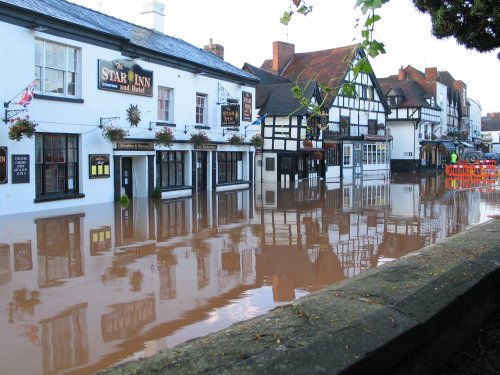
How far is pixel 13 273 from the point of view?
8.27 metres

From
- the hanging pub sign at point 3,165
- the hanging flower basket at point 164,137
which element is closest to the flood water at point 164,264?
the hanging pub sign at point 3,165

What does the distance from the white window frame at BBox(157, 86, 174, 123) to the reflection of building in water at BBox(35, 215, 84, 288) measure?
7.83m

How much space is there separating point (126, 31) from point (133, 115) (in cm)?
397

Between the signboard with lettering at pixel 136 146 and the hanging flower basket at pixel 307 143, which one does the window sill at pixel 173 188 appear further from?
the hanging flower basket at pixel 307 143

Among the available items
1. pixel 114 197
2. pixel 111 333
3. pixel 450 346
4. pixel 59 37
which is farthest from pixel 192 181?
pixel 450 346

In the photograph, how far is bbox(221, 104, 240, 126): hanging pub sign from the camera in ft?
79.8

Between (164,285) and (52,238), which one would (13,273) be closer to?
(164,285)

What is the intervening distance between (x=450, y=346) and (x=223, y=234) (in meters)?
9.57

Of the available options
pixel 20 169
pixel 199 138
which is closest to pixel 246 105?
pixel 199 138

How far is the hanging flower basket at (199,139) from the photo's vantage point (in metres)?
22.7

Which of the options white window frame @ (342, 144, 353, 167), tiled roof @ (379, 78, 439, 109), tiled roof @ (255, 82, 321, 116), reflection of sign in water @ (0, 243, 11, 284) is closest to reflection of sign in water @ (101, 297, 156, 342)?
reflection of sign in water @ (0, 243, 11, 284)

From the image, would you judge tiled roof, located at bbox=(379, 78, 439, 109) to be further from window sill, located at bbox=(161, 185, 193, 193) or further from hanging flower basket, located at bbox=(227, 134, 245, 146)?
window sill, located at bbox=(161, 185, 193, 193)

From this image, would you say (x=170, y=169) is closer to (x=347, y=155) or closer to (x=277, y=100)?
(x=277, y=100)

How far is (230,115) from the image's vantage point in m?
24.4
